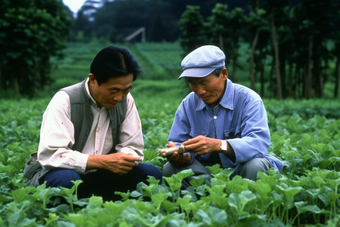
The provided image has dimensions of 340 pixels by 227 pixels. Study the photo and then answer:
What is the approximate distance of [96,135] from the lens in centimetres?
315

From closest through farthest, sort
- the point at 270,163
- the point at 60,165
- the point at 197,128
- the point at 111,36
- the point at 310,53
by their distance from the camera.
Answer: the point at 60,165 < the point at 270,163 < the point at 197,128 < the point at 310,53 < the point at 111,36

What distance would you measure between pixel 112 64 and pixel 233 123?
120 centimetres

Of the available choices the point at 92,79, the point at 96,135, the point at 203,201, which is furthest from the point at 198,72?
the point at 203,201

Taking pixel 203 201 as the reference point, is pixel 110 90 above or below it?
above

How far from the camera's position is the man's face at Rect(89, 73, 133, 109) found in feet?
9.73

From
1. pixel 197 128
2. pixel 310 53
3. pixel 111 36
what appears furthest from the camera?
pixel 111 36

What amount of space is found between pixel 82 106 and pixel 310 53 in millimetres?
18618

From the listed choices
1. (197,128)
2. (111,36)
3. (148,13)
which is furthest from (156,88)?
(148,13)

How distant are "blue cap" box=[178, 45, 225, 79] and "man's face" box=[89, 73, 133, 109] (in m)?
0.49

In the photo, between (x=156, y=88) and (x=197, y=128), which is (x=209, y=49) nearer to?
(x=197, y=128)

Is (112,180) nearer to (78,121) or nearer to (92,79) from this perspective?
(78,121)

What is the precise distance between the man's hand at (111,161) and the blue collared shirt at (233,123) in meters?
0.74

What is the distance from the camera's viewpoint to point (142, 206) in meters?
2.34

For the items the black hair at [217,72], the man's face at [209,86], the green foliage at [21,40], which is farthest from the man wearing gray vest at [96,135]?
the green foliage at [21,40]
